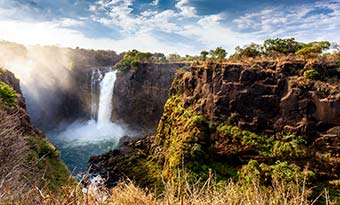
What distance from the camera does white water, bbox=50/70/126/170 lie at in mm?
37094

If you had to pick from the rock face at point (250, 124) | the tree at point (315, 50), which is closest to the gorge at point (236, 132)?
the rock face at point (250, 124)

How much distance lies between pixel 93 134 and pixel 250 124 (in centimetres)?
2782

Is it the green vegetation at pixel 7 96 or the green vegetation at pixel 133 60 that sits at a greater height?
the green vegetation at pixel 133 60

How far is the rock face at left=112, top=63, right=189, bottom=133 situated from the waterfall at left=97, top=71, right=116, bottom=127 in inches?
32.7

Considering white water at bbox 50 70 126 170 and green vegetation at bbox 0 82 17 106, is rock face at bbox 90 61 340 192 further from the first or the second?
green vegetation at bbox 0 82 17 106

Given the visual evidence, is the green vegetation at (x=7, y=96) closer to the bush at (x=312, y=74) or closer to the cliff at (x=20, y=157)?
the cliff at (x=20, y=157)

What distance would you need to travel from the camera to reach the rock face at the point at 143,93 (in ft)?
153

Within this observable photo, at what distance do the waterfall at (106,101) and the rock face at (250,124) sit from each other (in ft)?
60.3

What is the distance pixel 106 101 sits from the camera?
48.3 metres

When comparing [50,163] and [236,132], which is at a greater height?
[50,163]

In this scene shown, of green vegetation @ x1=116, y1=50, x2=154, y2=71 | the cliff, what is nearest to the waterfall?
green vegetation @ x1=116, y1=50, x2=154, y2=71

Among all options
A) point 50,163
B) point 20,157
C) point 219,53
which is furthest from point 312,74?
point 20,157

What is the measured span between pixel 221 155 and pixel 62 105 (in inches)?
1455

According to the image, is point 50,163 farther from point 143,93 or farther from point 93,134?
point 143,93
